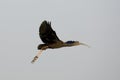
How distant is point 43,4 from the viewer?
53.4 inches

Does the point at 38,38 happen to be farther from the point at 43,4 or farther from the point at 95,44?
the point at 95,44

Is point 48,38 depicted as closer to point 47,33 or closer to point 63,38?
point 47,33

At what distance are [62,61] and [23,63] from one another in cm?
16

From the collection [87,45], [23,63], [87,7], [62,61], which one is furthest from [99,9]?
[23,63]

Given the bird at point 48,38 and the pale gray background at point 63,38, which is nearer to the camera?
the bird at point 48,38

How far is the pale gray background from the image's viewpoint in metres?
1.30

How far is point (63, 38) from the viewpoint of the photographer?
1302 millimetres

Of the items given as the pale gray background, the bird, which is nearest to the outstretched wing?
the bird

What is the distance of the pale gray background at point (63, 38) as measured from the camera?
1.30m

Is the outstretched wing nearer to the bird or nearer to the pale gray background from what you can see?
the bird

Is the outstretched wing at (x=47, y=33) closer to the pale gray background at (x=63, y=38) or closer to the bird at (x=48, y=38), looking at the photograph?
the bird at (x=48, y=38)

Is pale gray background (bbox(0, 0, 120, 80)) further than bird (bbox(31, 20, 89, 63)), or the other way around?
pale gray background (bbox(0, 0, 120, 80))

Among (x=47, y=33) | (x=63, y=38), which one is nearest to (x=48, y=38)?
(x=47, y=33)

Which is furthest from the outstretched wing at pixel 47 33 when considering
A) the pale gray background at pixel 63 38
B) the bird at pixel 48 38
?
the pale gray background at pixel 63 38
